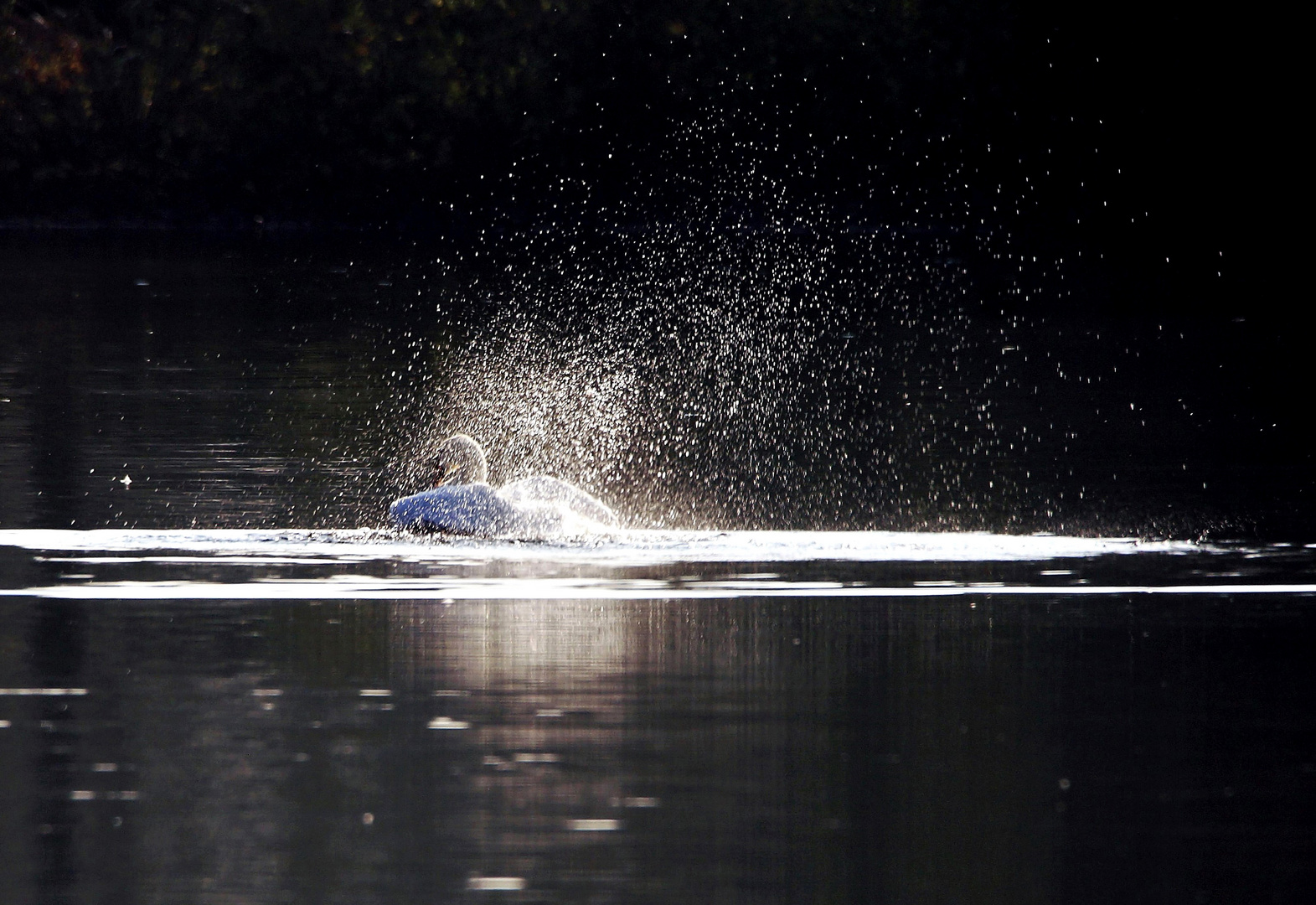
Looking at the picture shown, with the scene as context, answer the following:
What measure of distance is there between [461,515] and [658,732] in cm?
491

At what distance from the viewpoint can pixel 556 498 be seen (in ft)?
47.6

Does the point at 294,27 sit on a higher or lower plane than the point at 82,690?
higher

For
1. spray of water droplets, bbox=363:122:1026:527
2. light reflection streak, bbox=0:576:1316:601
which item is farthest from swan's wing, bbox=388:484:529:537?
light reflection streak, bbox=0:576:1316:601

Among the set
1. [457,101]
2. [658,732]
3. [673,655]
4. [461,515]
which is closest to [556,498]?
[461,515]

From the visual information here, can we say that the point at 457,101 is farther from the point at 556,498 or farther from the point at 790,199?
the point at 556,498

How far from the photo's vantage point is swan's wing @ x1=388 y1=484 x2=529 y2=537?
14258 millimetres

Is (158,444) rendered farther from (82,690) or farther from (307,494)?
(82,690)

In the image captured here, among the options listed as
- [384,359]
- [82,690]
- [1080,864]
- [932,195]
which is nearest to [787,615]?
[82,690]

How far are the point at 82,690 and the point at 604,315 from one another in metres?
22.6

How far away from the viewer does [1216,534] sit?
47.9 ft

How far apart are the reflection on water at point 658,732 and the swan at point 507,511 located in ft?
1.82

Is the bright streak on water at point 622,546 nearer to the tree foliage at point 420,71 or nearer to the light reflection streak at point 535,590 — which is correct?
the light reflection streak at point 535,590

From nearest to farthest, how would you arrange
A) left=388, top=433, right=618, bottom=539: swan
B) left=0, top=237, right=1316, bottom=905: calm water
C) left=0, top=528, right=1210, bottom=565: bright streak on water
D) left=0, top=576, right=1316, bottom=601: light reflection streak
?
1. left=0, top=237, right=1316, bottom=905: calm water
2. left=0, top=576, right=1316, bottom=601: light reflection streak
3. left=0, top=528, right=1210, bottom=565: bright streak on water
4. left=388, top=433, right=618, bottom=539: swan

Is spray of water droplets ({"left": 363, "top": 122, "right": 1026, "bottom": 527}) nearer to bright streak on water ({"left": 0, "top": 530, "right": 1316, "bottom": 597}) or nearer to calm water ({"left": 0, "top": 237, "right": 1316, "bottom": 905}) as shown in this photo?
calm water ({"left": 0, "top": 237, "right": 1316, "bottom": 905})
